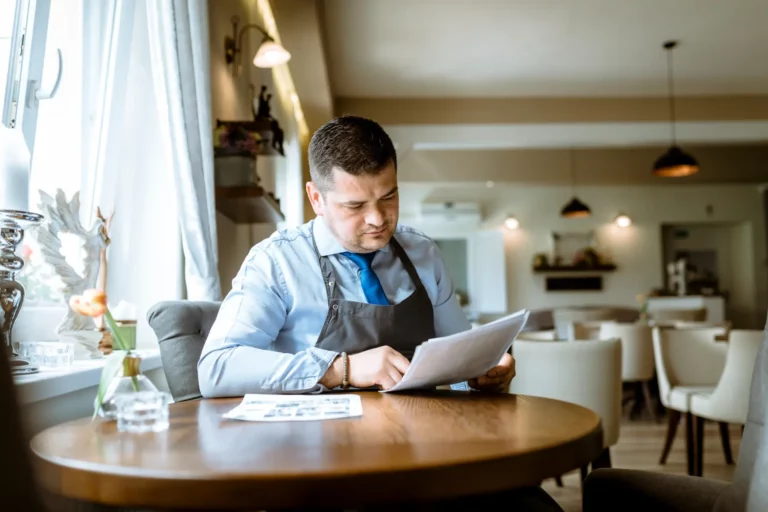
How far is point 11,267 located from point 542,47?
537 cm

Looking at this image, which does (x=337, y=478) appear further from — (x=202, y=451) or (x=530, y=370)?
(x=530, y=370)

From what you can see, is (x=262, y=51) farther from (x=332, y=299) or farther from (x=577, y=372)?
(x=332, y=299)

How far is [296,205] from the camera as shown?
23.1 feet

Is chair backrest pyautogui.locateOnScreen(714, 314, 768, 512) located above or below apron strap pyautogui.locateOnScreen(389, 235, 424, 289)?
below

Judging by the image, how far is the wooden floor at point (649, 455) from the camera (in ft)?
11.7

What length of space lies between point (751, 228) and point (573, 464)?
12985 millimetres

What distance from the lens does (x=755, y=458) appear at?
1.01 m

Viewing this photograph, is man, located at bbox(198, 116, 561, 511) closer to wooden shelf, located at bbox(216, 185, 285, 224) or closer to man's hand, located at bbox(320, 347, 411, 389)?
man's hand, located at bbox(320, 347, 411, 389)

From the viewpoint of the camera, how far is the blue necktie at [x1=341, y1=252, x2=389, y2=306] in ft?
5.71

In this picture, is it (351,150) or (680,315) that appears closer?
(351,150)

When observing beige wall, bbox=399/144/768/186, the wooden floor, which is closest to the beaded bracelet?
the wooden floor

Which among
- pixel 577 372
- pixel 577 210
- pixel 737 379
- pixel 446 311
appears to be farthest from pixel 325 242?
pixel 577 210

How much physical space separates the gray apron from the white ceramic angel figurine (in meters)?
0.69

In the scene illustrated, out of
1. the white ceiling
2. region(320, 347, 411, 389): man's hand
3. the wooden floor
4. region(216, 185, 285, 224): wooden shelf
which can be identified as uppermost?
the white ceiling
